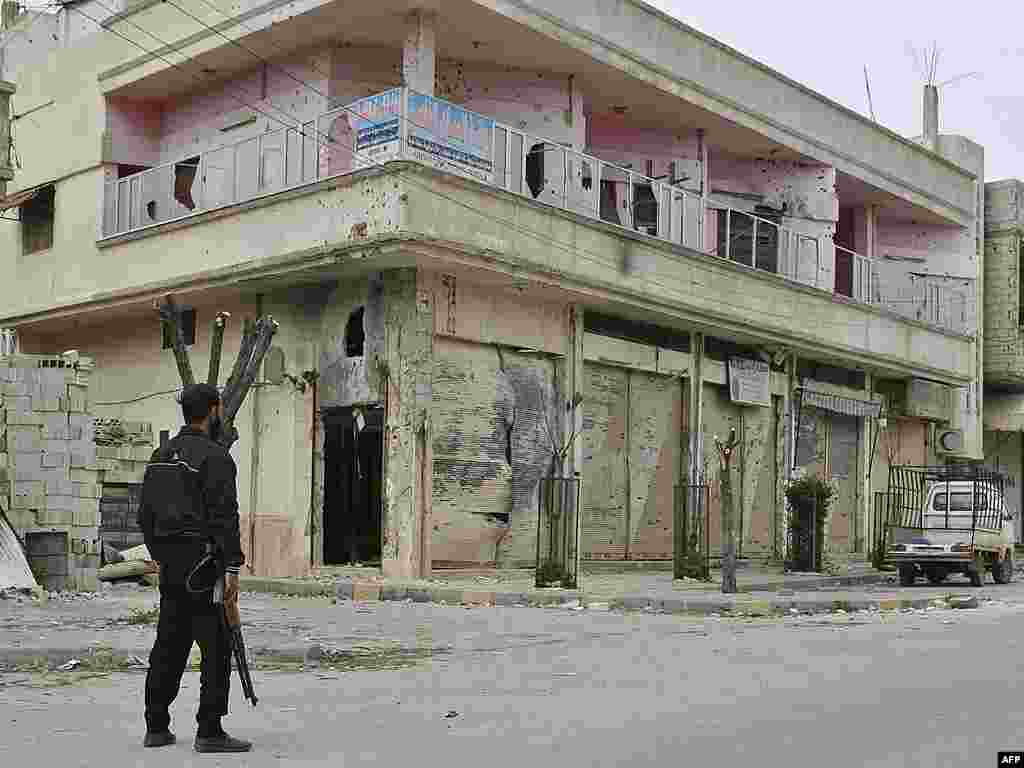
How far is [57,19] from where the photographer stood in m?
27.1

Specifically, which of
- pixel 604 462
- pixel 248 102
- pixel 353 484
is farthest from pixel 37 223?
pixel 604 462

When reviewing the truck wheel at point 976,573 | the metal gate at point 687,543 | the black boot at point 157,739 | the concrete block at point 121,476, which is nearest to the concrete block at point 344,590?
the concrete block at point 121,476

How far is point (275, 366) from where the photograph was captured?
2139cm

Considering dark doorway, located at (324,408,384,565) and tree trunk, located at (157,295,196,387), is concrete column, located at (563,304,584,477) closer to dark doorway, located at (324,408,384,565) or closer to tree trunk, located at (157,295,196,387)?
dark doorway, located at (324,408,384,565)

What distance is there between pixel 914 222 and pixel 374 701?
28.6 meters

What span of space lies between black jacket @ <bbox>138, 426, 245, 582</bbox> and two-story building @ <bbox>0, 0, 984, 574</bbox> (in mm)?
12151

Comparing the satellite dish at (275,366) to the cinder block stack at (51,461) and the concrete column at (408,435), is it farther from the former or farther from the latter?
the cinder block stack at (51,461)

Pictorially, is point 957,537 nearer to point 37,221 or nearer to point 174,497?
point 174,497

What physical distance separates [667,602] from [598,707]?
27.9 ft

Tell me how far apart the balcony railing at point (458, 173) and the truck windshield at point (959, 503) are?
5.43m

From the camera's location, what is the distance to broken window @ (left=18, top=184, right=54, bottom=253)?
26.5 m

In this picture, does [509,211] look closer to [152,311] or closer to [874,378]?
[152,311]

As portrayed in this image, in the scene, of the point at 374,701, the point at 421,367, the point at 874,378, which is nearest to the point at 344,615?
the point at 421,367

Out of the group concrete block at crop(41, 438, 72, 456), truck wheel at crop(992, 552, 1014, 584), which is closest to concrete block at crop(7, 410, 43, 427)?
concrete block at crop(41, 438, 72, 456)
